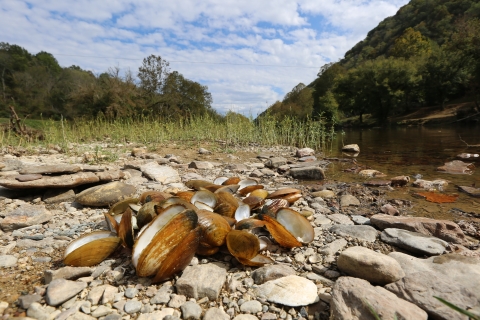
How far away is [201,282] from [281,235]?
0.76 metres

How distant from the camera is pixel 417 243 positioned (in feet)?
6.99

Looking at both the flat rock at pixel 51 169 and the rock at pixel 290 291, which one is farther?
the flat rock at pixel 51 169

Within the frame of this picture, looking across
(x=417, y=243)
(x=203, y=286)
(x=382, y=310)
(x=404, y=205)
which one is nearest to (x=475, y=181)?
(x=404, y=205)

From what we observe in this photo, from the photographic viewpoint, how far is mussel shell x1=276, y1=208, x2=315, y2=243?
2.27 meters

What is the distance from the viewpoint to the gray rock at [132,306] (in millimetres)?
1486

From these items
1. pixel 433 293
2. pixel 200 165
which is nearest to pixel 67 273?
pixel 433 293

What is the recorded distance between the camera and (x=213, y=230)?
6.51 ft

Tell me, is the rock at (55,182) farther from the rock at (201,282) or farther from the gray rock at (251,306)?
the gray rock at (251,306)

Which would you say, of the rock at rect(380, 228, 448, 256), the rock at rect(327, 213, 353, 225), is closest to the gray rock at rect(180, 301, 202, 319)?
the rock at rect(380, 228, 448, 256)

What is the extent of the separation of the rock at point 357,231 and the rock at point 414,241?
85 millimetres

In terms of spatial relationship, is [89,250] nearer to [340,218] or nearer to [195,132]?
[340,218]

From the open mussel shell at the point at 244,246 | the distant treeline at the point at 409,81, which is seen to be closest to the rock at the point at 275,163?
the open mussel shell at the point at 244,246

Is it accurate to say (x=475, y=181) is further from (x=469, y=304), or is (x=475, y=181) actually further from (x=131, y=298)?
(x=131, y=298)

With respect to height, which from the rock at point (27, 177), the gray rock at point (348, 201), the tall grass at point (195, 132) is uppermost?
the tall grass at point (195, 132)
